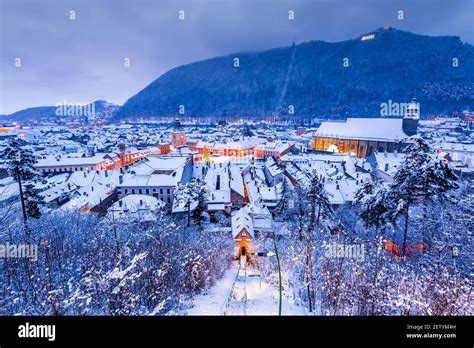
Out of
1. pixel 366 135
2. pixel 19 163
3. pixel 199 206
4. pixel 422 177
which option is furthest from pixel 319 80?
pixel 19 163

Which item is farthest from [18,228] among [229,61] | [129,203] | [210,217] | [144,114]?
[229,61]

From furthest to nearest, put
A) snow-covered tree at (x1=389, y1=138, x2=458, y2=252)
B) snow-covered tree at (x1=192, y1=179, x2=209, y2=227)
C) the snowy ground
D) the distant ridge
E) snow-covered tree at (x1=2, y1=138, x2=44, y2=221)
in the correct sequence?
1. the distant ridge
2. snow-covered tree at (x1=192, y1=179, x2=209, y2=227)
3. snow-covered tree at (x1=2, y1=138, x2=44, y2=221)
4. snow-covered tree at (x1=389, y1=138, x2=458, y2=252)
5. the snowy ground

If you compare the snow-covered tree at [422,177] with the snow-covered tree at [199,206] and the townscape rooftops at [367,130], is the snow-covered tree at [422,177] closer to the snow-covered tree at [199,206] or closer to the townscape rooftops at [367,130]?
the snow-covered tree at [199,206]

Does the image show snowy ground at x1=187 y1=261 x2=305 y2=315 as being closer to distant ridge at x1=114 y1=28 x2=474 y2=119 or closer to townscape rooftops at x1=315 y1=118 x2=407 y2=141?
townscape rooftops at x1=315 y1=118 x2=407 y2=141

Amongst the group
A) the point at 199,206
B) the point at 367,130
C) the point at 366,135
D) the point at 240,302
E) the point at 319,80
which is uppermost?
the point at 319,80

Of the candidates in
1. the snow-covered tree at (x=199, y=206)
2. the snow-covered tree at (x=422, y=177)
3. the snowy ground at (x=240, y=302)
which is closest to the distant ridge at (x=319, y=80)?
the snow-covered tree at (x=422, y=177)

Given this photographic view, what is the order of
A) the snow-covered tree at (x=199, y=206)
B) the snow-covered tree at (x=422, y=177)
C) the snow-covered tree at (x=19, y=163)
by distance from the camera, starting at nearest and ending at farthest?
the snow-covered tree at (x=422, y=177) < the snow-covered tree at (x=19, y=163) < the snow-covered tree at (x=199, y=206)

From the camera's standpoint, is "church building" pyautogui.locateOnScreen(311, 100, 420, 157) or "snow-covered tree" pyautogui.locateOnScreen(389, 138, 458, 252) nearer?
"snow-covered tree" pyautogui.locateOnScreen(389, 138, 458, 252)

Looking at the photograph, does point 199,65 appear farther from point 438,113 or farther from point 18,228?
point 18,228

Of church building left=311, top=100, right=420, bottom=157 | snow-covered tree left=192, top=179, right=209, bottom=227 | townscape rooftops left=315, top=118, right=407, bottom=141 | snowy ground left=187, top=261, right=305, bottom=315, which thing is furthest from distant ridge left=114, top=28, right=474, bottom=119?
snowy ground left=187, top=261, right=305, bottom=315

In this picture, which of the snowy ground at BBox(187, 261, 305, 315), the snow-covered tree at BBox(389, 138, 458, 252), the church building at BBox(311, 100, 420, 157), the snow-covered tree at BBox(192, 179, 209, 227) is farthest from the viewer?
the church building at BBox(311, 100, 420, 157)

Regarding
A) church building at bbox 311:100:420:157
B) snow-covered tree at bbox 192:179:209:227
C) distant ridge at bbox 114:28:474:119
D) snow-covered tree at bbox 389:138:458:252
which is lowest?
snow-covered tree at bbox 192:179:209:227

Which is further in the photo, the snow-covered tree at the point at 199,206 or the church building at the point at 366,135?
the church building at the point at 366,135

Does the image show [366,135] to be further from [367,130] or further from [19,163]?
[19,163]
